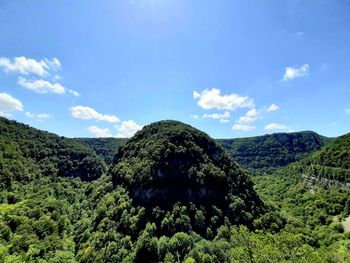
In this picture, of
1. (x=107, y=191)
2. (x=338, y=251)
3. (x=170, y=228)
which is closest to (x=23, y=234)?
(x=107, y=191)

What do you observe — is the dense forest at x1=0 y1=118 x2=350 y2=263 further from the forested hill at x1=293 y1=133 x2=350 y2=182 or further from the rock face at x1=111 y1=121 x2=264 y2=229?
the forested hill at x1=293 y1=133 x2=350 y2=182

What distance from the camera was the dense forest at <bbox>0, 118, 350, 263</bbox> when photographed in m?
93.5

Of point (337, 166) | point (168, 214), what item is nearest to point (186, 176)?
point (168, 214)

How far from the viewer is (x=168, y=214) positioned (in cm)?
10894

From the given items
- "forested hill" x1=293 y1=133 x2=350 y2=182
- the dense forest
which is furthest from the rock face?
"forested hill" x1=293 y1=133 x2=350 y2=182

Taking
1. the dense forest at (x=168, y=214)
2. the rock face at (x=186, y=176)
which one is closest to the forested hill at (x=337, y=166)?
the dense forest at (x=168, y=214)

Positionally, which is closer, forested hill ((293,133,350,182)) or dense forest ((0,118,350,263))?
dense forest ((0,118,350,263))

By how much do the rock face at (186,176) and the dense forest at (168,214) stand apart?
18.3 inches

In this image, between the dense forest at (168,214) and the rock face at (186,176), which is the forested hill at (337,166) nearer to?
the dense forest at (168,214)

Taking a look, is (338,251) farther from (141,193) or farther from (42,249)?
(42,249)

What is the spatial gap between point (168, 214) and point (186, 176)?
22671 millimetres

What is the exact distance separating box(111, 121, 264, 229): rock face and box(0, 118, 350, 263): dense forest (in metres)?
0.46

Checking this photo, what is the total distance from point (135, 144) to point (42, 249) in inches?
2973

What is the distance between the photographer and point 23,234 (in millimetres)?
108438
